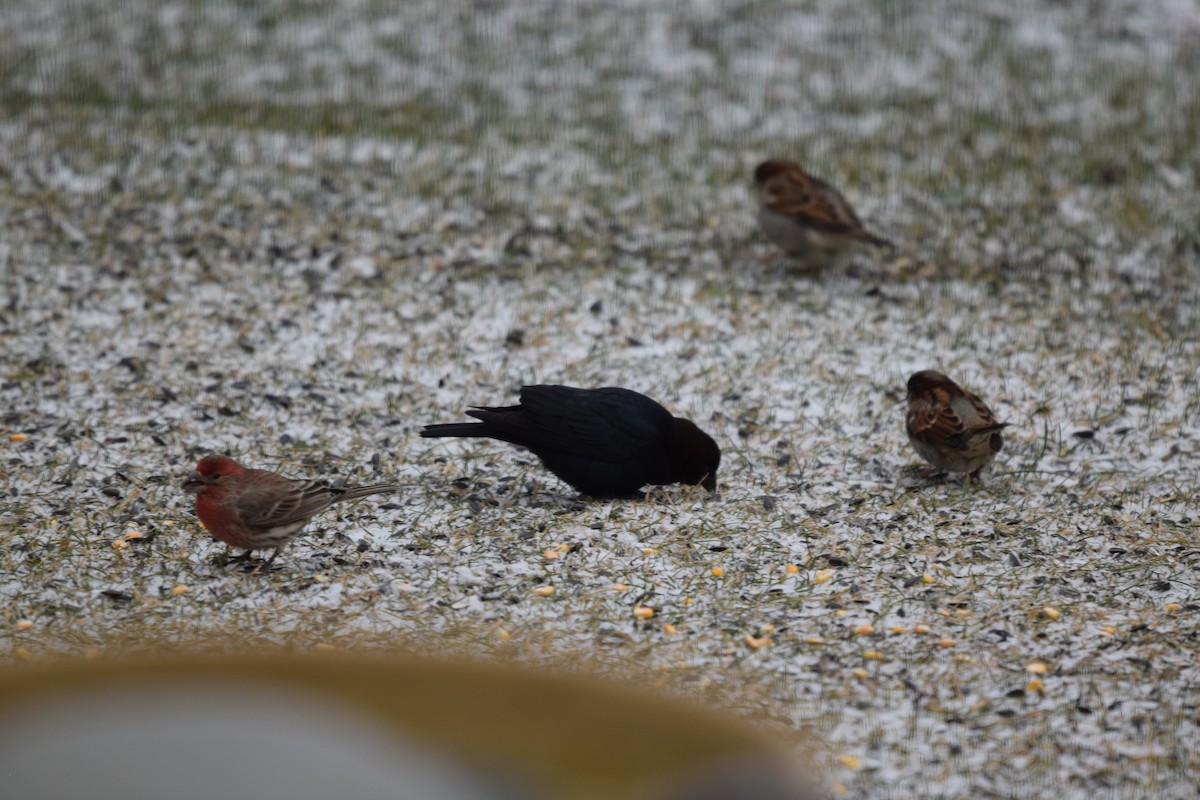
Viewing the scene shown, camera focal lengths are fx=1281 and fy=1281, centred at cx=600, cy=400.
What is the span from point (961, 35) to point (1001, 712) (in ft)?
30.1

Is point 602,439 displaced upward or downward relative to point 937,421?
downward

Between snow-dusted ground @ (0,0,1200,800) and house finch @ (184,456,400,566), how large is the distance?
9.8 inches

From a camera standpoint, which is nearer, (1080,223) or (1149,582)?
(1149,582)

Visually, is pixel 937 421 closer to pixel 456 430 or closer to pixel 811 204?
pixel 456 430

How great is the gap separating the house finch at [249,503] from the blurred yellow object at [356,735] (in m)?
0.59

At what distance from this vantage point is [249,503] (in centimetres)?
507

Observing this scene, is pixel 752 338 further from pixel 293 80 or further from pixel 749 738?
pixel 293 80

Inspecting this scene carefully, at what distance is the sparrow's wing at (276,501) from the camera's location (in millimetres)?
5082

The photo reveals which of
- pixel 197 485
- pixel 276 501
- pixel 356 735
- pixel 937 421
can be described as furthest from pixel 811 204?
pixel 356 735

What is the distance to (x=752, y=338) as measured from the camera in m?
7.80

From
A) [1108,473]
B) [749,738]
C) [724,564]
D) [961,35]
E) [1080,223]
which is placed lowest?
[749,738]

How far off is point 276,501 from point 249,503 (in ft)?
0.34

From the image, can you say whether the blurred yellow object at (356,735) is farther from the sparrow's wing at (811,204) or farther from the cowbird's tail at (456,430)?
the sparrow's wing at (811,204)

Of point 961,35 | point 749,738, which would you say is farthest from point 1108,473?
point 961,35
